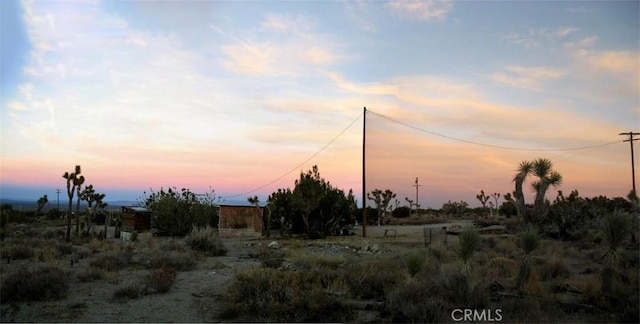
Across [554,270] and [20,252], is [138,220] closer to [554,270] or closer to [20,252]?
[20,252]

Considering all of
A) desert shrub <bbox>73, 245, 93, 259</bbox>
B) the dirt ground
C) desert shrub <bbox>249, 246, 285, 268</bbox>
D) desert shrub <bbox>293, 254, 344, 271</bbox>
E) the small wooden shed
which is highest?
the small wooden shed

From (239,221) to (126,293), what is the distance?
1921 centimetres

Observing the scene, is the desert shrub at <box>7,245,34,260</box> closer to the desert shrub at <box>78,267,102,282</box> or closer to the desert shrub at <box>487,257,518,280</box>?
the desert shrub at <box>78,267,102,282</box>

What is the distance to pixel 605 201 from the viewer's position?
32656mm

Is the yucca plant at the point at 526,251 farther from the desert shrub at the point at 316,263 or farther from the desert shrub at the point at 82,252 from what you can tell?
the desert shrub at the point at 82,252

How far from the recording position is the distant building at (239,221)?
1151 inches

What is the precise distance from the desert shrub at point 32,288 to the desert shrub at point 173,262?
3843 mm

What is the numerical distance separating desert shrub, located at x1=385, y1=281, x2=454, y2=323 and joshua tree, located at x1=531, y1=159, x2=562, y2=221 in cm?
2041

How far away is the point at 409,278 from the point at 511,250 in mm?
8366

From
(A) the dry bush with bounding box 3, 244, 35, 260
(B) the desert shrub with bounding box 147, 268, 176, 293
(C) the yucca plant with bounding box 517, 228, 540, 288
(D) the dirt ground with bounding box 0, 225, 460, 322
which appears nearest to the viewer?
(D) the dirt ground with bounding box 0, 225, 460, 322

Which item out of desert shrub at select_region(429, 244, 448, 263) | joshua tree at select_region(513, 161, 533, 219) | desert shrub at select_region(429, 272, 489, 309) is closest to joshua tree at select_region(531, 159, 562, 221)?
joshua tree at select_region(513, 161, 533, 219)

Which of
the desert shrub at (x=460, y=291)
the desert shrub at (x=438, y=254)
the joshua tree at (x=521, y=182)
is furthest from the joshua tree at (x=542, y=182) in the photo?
the desert shrub at (x=460, y=291)

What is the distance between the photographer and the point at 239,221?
1169 inches

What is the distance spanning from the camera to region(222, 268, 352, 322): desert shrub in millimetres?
8812
